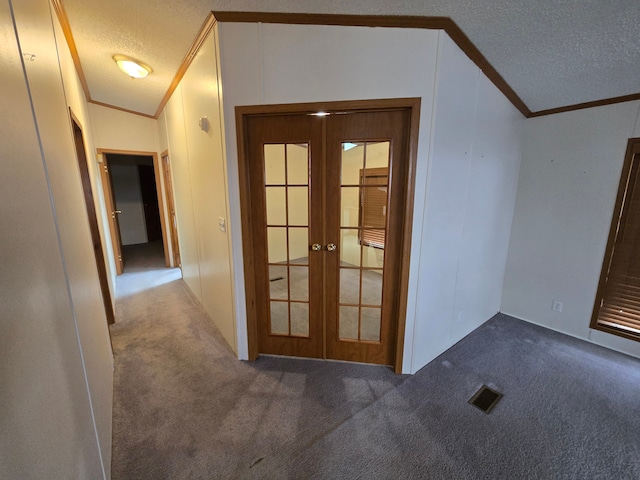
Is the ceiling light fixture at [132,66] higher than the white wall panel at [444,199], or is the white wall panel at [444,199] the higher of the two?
the ceiling light fixture at [132,66]

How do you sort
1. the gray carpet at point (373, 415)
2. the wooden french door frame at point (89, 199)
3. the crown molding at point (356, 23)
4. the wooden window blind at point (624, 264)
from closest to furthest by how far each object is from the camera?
the gray carpet at point (373, 415) → the crown molding at point (356, 23) → the wooden window blind at point (624, 264) → the wooden french door frame at point (89, 199)

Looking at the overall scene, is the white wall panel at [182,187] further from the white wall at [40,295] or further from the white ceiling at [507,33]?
the white wall at [40,295]

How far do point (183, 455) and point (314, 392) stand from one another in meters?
0.88

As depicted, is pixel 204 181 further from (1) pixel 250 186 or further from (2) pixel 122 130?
(2) pixel 122 130

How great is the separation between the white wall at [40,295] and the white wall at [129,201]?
574 centimetres

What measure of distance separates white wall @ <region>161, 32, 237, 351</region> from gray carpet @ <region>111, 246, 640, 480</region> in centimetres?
57

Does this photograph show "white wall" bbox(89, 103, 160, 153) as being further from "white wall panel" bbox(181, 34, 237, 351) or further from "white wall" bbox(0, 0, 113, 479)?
"white wall" bbox(0, 0, 113, 479)

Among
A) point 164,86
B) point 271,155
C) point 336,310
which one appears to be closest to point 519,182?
point 336,310

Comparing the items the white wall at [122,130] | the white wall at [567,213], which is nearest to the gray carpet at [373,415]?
the white wall at [567,213]

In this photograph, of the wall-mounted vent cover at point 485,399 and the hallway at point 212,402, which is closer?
the hallway at point 212,402

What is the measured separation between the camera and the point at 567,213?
8.70 ft

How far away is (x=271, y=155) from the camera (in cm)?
200

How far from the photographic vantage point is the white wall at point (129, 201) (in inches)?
245

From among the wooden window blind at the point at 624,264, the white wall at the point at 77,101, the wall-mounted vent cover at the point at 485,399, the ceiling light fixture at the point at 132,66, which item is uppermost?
the ceiling light fixture at the point at 132,66
